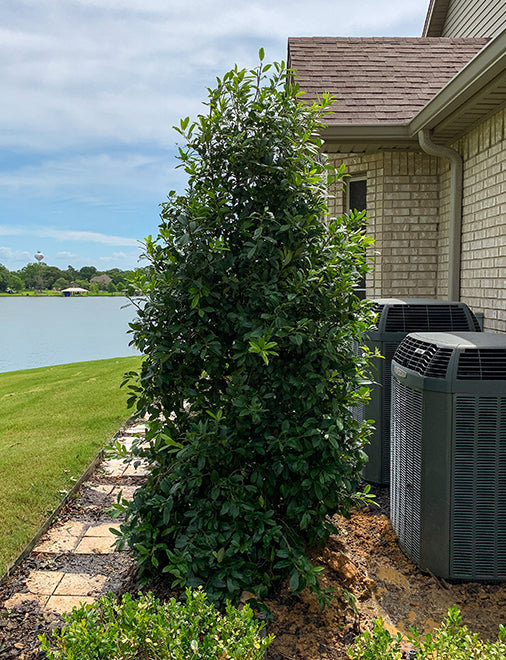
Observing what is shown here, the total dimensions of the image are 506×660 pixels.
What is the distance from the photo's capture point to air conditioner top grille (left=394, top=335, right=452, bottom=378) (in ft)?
8.96

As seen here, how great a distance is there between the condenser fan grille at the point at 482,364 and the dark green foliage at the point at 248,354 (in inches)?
20.6

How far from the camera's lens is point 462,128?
5273 millimetres

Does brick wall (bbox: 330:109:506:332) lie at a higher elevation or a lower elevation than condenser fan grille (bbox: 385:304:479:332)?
higher

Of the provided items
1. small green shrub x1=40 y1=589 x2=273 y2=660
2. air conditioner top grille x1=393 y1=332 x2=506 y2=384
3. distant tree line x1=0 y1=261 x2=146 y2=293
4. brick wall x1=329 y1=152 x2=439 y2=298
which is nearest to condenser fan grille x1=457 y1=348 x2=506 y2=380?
air conditioner top grille x1=393 y1=332 x2=506 y2=384

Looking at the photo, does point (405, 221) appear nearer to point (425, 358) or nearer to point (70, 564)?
point (425, 358)

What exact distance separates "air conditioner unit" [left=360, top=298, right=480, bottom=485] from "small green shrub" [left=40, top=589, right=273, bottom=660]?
7.98ft

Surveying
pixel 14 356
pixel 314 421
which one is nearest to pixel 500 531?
pixel 314 421

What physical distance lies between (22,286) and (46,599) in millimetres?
33069

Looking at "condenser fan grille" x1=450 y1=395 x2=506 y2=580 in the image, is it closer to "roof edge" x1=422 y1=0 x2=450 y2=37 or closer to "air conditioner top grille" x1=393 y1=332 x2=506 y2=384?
"air conditioner top grille" x1=393 y1=332 x2=506 y2=384

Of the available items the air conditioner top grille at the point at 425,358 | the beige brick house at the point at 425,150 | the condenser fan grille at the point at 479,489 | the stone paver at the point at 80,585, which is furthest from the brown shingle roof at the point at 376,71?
the stone paver at the point at 80,585

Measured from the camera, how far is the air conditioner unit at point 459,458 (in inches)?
→ 105

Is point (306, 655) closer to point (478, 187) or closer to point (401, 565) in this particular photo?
point (401, 565)

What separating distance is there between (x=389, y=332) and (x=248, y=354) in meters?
1.84

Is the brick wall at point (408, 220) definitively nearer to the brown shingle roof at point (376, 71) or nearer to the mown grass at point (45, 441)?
the brown shingle roof at point (376, 71)
